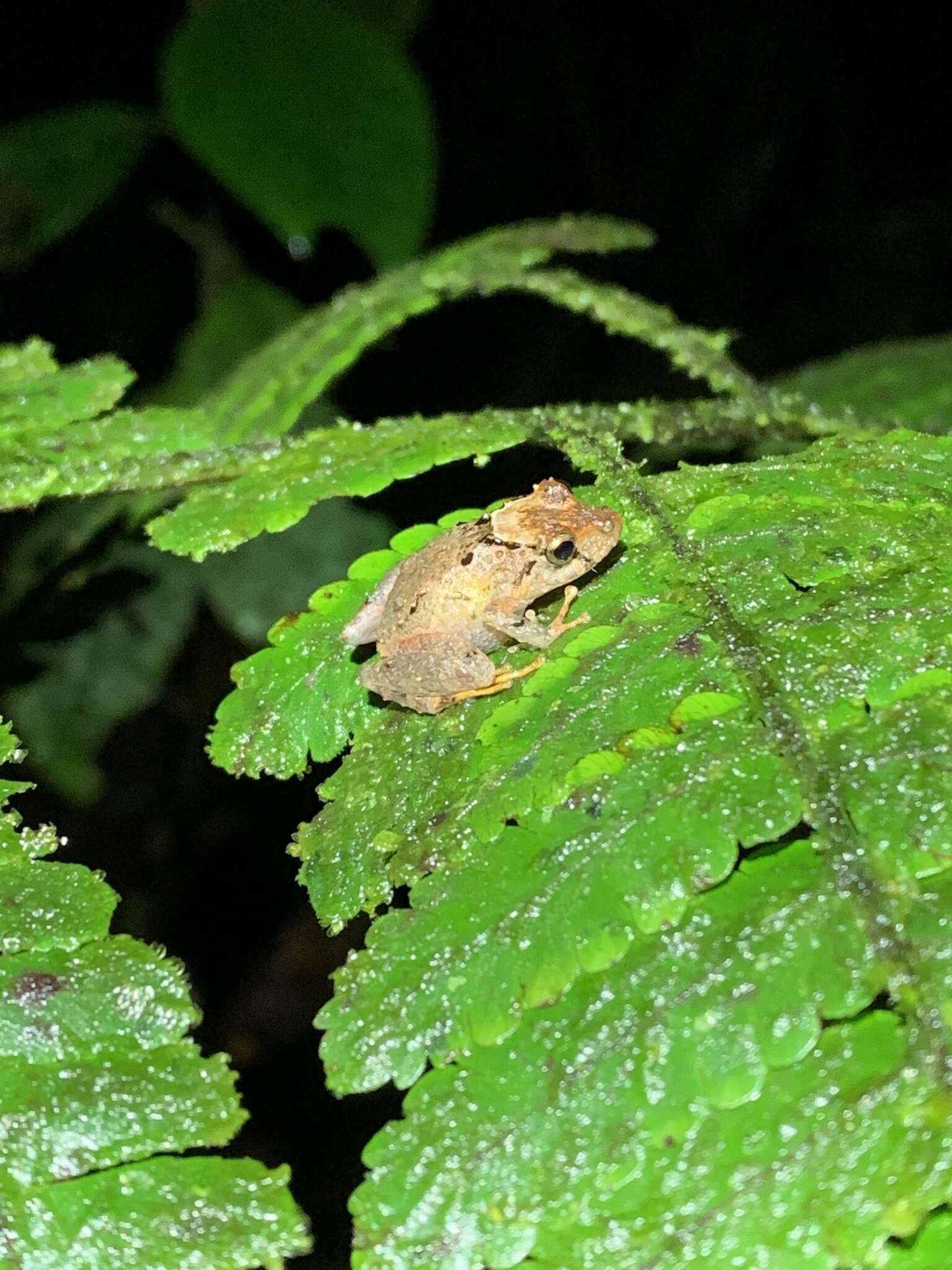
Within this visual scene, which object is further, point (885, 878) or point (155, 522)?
point (155, 522)

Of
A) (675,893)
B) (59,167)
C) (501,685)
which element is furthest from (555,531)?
(59,167)

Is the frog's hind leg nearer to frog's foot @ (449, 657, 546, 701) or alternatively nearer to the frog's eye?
frog's foot @ (449, 657, 546, 701)

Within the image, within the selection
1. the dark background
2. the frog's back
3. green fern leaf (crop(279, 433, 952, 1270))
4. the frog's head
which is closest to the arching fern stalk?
green fern leaf (crop(279, 433, 952, 1270))

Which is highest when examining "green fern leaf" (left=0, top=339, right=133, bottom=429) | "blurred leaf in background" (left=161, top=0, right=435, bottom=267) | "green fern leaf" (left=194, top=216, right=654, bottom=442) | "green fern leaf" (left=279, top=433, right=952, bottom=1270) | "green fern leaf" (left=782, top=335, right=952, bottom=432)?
"blurred leaf in background" (left=161, top=0, right=435, bottom=267)

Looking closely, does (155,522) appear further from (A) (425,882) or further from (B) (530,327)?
(B) (530,327)

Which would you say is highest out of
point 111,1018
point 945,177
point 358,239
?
point 358,239

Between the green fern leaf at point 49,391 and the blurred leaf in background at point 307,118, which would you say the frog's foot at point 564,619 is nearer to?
the green fern leaf at point 49,391

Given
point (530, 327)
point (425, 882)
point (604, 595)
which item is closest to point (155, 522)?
point (604, 595)
